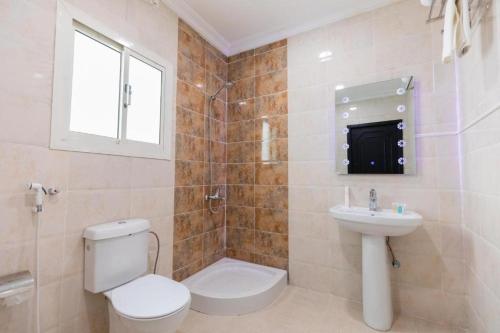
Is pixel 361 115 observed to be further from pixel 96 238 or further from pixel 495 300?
pixel 96 238

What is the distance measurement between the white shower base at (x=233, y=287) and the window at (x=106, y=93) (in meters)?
1.19

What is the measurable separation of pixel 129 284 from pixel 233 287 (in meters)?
0.99

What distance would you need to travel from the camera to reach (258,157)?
253 cm

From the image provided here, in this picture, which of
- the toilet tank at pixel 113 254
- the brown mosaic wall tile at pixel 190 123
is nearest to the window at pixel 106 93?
the brown mosaic wall tile at pixel 190 123

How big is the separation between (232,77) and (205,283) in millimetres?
2217

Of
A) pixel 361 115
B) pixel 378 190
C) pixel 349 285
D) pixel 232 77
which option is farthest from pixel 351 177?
pixel 232 77

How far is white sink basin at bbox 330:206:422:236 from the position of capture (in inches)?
60.2

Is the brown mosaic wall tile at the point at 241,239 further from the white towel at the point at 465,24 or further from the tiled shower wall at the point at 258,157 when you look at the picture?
the white towel at the point at 465,24

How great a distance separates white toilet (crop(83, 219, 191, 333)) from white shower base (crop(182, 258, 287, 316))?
0.57 metres

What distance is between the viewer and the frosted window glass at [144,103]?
5.81ft

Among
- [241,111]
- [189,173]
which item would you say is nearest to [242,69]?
[241,111]

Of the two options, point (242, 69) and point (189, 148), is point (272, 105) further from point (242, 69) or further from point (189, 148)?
point (189, 148)

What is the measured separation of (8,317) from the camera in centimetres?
113

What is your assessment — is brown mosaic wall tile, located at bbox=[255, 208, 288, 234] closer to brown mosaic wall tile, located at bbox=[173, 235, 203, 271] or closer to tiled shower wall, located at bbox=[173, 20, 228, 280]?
tiled shower wall, located at bbox=[173, 20, 228, 280]
